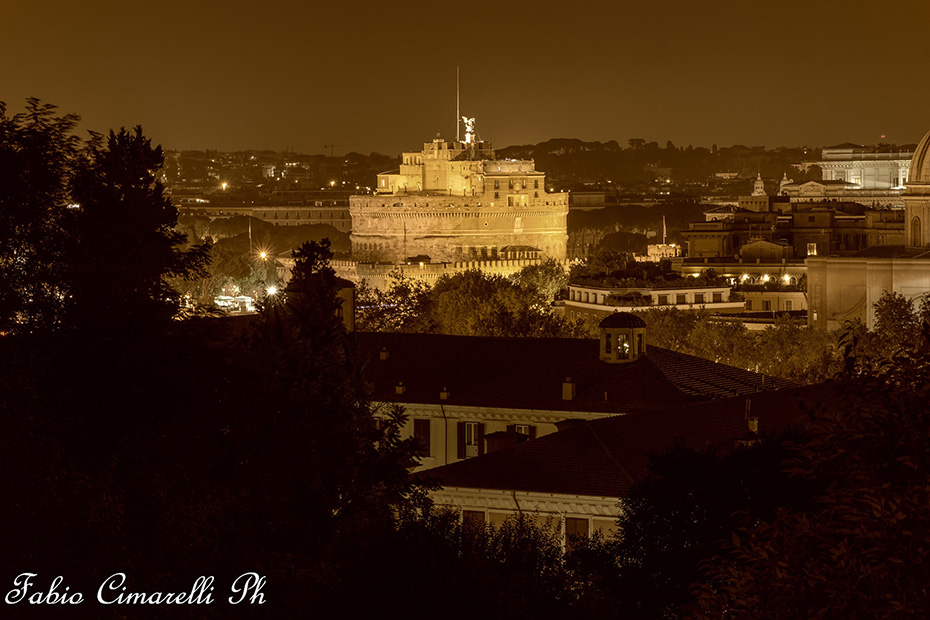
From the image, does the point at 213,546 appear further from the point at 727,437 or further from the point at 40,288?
the point at 727,437

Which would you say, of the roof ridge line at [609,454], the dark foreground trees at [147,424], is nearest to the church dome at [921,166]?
the roof ridge line at [609,454]

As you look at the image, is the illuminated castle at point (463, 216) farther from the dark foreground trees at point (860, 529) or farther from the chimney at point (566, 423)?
the dark foreground trees at point (860, 529)

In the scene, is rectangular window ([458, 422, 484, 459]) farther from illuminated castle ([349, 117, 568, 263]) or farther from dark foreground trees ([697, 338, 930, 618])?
illuminated castle ([349, 117, 568, 263])

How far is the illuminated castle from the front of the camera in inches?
3910

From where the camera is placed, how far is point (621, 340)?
3497cm

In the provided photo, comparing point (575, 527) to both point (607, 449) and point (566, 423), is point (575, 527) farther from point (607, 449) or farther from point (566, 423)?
point (566, 423)

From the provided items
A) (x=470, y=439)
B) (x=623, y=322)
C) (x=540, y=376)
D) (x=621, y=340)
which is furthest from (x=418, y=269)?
(x=470, y=439)

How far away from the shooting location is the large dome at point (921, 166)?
58.7 meters

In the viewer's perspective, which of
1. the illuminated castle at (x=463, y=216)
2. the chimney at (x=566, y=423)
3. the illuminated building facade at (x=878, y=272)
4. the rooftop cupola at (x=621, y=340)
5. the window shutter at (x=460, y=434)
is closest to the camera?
the chimney at (x=566, y=423)

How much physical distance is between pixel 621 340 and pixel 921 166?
86.1 feet

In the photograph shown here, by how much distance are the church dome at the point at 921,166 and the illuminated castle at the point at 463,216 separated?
37746mm

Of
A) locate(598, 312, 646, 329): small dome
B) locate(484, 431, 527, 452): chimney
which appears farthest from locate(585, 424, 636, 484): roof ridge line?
locate(598, 312, 646, 329): small dome

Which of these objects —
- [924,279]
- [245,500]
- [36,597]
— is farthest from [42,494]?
[924,279]

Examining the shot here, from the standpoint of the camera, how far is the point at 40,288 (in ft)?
64.7
